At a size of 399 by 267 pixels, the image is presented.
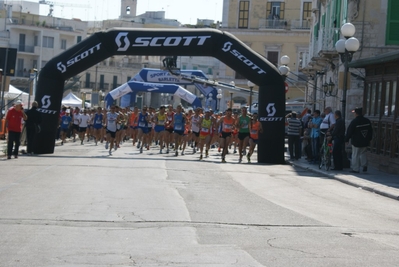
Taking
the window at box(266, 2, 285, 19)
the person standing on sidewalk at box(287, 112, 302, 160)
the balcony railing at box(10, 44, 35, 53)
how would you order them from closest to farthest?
the person standing on sidewalk at box(287, 112, 302, 160)
the window at box(266, 2, 285, 19)
the balcony railing at box(10, 44, 35, 53)

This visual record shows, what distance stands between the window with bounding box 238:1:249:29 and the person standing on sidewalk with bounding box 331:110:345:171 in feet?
170

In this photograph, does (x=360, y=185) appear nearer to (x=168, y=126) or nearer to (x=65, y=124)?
(x=168, y=126)

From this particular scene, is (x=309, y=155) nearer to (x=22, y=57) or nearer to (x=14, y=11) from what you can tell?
(x=22, y=57)

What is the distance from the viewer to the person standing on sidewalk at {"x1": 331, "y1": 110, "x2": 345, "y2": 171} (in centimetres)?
2239

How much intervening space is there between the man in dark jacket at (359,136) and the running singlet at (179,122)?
892 centimetres

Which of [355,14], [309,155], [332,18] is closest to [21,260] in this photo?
[309,155]

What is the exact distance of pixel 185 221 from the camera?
10.7 metres

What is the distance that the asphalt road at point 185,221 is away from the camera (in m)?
8.27

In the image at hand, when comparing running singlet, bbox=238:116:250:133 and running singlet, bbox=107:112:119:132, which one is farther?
running singlet, bbox=107:112:119:132

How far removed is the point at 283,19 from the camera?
2921 inches

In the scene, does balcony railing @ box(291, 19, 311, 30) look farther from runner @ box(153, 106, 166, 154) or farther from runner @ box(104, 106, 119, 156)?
runner @ box(104, 106, 119, 156)

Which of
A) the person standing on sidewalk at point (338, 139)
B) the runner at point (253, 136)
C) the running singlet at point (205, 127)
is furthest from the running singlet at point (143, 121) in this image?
the person standing on sidewalk at point (338, 139)

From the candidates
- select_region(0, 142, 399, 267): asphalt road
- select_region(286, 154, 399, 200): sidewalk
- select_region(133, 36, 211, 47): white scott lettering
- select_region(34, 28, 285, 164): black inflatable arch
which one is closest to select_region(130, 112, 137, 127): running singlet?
select_region(34, 28, 285, 164): black inflatable arch

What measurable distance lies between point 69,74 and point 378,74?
32.2 ft
